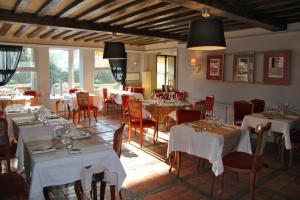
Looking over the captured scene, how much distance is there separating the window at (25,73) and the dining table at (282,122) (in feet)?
22.5

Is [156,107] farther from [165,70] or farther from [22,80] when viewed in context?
[165,70]

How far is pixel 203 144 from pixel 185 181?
2.42ft

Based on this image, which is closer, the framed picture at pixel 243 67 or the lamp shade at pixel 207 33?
the lamp shade at pixel 207 33

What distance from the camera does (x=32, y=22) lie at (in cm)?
468

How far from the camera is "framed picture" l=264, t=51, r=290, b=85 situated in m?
5.29

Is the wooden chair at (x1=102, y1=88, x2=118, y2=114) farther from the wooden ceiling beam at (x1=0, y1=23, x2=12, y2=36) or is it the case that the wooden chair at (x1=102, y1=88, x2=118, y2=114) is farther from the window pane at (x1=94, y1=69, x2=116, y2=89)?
the wooden ceiling beam at (x1=0, y1=23, x2=12, y2=36)

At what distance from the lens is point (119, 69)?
9.62 metres

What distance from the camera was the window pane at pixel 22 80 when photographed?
8028 millimetres

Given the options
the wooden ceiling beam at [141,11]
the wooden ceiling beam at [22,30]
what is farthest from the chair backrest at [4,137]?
the wooden ceiling beam at [22,30]

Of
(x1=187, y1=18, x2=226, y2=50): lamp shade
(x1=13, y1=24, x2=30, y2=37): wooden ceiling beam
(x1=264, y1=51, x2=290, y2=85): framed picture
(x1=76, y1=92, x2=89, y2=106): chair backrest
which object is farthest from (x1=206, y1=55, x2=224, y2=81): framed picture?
(x1=13, y1=24, x2=30, y2=37): wooden ceiling beam

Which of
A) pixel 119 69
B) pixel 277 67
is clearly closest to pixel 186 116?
pixel 277 67

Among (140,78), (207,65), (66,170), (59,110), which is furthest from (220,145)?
(140,78)

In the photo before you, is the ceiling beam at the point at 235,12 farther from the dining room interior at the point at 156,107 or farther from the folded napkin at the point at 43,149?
the folded napkin at the point at 43,149

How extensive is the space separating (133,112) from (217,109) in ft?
9.02
